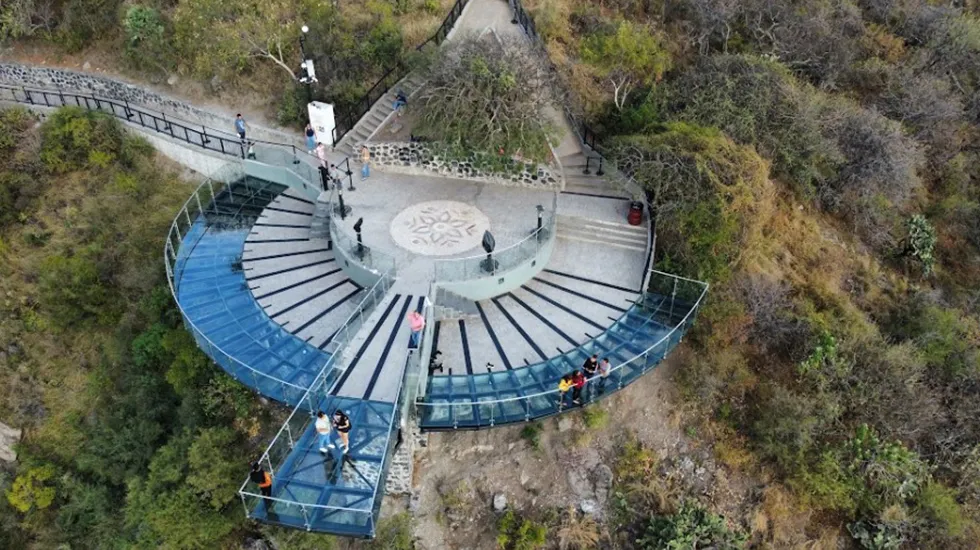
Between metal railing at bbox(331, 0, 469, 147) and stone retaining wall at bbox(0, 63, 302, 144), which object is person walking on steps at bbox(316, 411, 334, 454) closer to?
metal railing at bbox(331, 0, 469, 147)

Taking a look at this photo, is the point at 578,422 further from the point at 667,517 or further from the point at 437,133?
the point at 437,133

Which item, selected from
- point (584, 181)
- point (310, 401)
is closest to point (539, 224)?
point (584, 181)

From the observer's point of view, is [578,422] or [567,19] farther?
[567,19]

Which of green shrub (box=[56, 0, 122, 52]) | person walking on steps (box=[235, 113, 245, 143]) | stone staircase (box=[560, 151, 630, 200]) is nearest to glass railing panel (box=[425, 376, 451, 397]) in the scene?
stone staircase (box=[560, 151, 630, 200])

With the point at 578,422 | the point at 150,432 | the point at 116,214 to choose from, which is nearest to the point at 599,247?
the point at 578,422

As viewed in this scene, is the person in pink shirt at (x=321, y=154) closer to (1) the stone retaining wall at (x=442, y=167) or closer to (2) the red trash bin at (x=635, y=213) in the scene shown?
(1) the stone retaining wall at (x=442, y=167)

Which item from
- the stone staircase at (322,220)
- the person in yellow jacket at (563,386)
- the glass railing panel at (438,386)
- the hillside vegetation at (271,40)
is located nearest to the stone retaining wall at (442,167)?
the stone staircase at (322,220)

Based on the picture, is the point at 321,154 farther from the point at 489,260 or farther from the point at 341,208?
the point at 489,260
